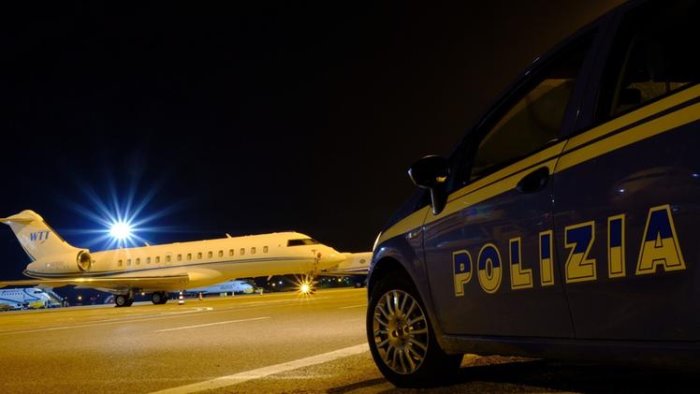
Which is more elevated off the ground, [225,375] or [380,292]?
[380,292]

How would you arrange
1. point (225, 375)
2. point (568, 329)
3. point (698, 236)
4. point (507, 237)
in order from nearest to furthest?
point (698, 236)
point (568, 329)
point (507, 237)
point (225, 375)

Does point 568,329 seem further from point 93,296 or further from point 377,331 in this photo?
point 93,296

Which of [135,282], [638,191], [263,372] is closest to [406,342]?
[263,372]

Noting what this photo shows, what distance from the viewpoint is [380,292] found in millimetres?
4492

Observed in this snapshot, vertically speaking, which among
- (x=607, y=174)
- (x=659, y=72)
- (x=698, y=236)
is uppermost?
(x=659, y=72)

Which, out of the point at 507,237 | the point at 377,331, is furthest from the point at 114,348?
the point at 507,237

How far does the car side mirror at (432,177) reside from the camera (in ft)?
13.0

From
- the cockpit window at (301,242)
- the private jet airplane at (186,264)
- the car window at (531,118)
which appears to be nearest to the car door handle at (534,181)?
the car window at (531,118)

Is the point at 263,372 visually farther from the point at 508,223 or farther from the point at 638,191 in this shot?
the point at 638,191

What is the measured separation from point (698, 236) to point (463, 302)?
1.58 metres

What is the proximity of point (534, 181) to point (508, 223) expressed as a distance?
0.79ft

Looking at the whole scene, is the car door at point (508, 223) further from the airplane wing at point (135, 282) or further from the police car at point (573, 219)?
the airplane wing at point (135, 282)

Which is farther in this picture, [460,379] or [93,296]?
[93,296]

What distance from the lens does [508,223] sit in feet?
10.4
